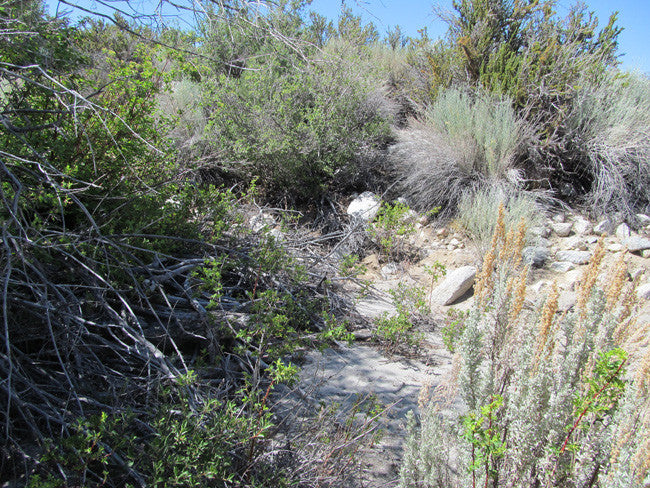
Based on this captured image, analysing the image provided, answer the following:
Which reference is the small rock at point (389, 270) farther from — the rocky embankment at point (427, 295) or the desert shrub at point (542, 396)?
the desert shrub at point (542, 396)

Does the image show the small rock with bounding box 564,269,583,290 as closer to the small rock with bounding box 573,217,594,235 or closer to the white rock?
the small rock with bounding box 573,217,594,235

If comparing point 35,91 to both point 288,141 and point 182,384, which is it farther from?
point 288,141

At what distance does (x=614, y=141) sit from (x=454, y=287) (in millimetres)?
3513

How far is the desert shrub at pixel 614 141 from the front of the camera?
5828 mm

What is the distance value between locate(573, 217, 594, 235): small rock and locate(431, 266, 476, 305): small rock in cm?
200

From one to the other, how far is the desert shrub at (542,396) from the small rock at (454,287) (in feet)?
9.36

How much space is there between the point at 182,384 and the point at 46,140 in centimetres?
161

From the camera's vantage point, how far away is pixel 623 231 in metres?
5.50

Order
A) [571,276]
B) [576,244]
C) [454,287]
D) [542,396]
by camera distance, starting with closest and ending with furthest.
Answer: [542,396] → [454,287] → [571,276] → [576,244]

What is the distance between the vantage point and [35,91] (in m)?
2.37

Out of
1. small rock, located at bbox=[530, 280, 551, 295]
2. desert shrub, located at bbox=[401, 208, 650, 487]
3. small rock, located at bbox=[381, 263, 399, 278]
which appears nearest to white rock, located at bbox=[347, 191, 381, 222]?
small rock, located at bbox=[381, 263, 399, 278]

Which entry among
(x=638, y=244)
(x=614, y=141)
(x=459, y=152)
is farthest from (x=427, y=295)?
(x=614, y=141)

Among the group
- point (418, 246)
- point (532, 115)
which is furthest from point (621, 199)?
point (418, 246)

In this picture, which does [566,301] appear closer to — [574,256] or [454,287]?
[454,287]
